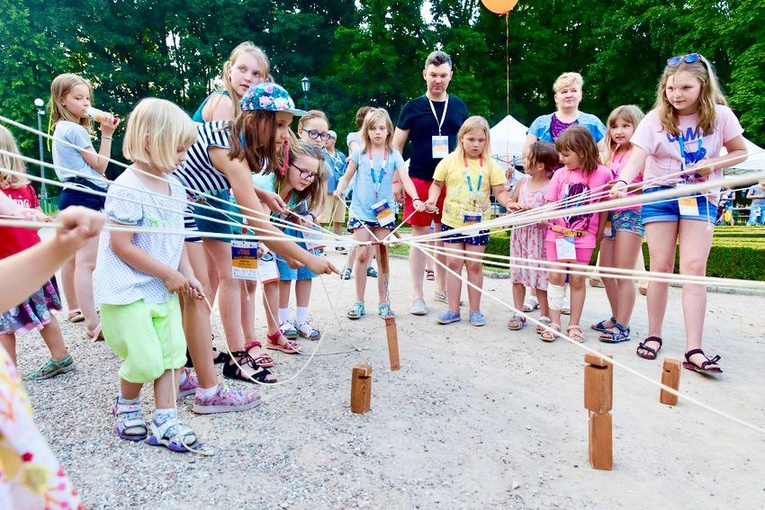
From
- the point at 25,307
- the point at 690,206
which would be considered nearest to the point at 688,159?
the point at 690,206

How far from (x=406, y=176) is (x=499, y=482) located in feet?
10.8

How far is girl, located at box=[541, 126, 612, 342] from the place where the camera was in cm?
428

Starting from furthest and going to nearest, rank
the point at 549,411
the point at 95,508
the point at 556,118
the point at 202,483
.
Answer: the point at 556,118
the point at 549,411
the point at 202,483
the point at 95,508

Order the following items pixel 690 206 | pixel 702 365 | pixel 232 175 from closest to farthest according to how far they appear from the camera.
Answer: pixel 232 175
pixel 702 365
pixel 690 206

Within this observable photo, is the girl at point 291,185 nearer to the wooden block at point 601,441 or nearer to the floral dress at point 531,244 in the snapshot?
the floral dress at point 531,244

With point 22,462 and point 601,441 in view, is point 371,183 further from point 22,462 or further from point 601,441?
point 22,462

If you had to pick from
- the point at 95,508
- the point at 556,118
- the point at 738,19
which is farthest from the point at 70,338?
the point at 738,19

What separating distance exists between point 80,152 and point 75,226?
324 cm

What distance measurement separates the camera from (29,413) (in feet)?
4.00

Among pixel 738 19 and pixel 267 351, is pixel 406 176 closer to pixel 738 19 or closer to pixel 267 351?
pixel 267 351

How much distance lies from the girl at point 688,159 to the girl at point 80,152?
11.5 feet

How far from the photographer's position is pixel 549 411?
2.99 m

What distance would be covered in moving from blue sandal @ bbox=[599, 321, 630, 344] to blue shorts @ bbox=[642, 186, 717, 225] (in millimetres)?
948

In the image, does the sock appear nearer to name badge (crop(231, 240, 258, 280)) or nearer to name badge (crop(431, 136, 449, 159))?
name badge (crop(231, 240, 258, 280))
